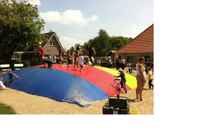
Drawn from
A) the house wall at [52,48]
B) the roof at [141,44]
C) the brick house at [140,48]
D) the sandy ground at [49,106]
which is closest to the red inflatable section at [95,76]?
the sandy ground at [49,106]

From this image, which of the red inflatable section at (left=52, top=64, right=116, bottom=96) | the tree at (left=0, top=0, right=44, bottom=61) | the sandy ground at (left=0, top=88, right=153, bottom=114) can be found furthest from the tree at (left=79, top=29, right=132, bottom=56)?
the tree at (left=0, top=0, right=44, bottom=61)

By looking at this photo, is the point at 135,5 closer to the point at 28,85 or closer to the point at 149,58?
the point at 149,58

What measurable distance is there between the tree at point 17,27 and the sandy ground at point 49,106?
7078 mm

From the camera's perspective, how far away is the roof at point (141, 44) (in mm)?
10688

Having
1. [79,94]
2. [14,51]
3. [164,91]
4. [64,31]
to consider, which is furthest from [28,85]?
[14,51]

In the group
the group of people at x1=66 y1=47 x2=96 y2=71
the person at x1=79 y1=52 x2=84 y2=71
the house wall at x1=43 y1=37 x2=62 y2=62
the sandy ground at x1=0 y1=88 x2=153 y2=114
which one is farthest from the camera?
the house wall at x1=43 y1=37 x2=62 y2=62

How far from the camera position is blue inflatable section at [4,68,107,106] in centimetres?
751

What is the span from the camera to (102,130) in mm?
5328

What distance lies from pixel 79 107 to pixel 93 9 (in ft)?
11.6

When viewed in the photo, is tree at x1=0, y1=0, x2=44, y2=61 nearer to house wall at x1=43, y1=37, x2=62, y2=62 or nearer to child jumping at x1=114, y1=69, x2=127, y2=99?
house wall at x1=43, y1=37, x2=62, y2=62

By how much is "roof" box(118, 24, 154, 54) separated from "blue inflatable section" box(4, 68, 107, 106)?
2750 millimetres

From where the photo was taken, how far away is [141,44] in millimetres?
11484

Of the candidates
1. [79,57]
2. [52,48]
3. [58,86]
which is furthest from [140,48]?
[52,48]

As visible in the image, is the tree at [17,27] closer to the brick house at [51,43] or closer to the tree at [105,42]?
the brick house at [51,43]
